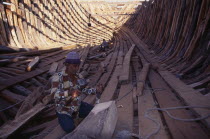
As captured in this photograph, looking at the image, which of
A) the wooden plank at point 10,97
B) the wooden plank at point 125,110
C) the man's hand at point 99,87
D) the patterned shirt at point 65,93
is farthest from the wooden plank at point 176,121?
the wooden plank at point 10,97

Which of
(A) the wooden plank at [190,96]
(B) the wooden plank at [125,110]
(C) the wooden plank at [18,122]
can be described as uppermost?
(A) the wooden plank at [190,96]

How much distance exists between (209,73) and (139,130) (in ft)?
7.22

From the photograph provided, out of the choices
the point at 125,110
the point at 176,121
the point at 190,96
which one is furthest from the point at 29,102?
the point at 190,96

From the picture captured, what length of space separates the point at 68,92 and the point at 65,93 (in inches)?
1.9

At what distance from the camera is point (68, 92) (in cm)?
274

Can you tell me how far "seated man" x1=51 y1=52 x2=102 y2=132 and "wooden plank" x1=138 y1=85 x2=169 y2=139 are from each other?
34.6 inches

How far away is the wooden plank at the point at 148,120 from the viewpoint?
93.5 inches

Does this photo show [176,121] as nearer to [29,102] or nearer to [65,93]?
[65,93]

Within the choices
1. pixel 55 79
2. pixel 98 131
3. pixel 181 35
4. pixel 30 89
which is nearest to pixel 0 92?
pixel 30 89

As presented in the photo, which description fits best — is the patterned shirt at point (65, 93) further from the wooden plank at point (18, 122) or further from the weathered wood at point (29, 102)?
the weathered wood at point (29, 102)

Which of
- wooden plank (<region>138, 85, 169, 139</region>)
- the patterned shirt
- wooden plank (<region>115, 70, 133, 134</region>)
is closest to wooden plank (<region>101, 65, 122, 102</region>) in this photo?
wooden plank (<region>115, 70, 133, 134</region>)

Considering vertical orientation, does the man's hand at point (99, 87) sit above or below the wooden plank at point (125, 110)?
above

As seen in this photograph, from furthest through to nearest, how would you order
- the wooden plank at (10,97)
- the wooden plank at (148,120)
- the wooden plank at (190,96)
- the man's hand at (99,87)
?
the wooden plank at (10,97) < the man's hand at (99,87) < the wooden plank at (190,96) < the wooden plank at (148,120)

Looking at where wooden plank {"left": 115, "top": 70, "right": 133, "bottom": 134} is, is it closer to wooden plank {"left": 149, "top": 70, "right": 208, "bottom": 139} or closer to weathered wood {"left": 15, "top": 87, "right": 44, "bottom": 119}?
wooden plank {"left": 149, "top": 70, "right": 208, "bottom": 139}
